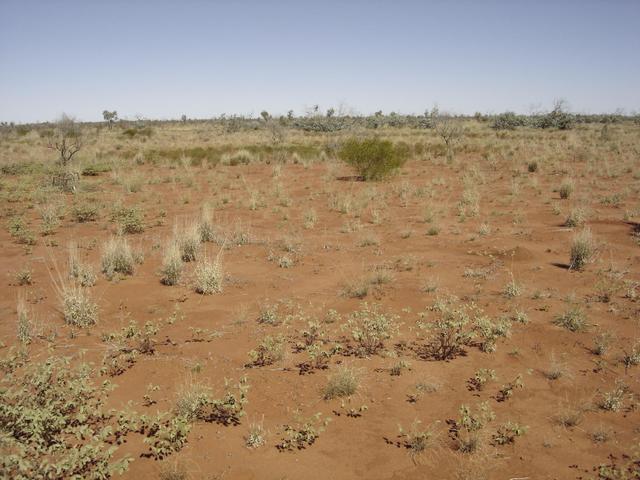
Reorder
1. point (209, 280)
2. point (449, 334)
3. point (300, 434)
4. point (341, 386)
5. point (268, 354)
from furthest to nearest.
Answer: point (209, 280) < point (449, 334) < point (268, 354) < point (341, 386) < point (300, 434)

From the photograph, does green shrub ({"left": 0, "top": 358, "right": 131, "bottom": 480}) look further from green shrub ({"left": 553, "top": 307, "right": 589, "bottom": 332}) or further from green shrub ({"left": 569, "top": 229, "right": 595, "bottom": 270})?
green shrub ({"left": 569, "top": 229, "right": 595, "bottom": 270})

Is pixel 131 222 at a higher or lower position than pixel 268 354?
higher

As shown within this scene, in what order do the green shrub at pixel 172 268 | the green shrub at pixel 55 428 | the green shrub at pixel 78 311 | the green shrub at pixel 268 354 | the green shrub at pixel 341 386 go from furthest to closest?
the green shrub at pixel 172 268
the green shrub at pixel 78 311
the green shrub at pixel 268 354
the green shrub at pixel 341 386
the green shrub at pixel 55 428

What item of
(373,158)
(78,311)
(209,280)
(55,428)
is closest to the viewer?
(55,428)

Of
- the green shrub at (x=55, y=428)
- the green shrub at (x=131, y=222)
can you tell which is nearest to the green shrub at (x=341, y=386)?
the green shrub at (x=55, y=428)

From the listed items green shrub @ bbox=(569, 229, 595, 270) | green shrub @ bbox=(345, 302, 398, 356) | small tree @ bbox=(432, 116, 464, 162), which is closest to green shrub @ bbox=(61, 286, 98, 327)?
green shrub @ bbox=(345, 302, 398, 356)

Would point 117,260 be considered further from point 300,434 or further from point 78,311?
point 300,434

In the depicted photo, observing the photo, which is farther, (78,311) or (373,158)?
(373,158)

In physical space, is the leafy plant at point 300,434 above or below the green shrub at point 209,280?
below

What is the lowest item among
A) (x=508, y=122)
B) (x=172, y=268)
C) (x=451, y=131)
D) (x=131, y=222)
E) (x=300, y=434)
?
(x=300, y=434)

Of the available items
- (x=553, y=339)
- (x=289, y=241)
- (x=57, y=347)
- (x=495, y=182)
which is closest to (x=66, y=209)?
(x=289, y=241)

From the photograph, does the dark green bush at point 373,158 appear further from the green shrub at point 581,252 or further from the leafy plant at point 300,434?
the leafy plant at point 300,434

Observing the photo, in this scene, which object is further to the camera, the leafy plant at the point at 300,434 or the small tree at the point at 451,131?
the small tree at the point at 451,131

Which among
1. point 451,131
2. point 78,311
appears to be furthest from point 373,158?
point 78,311
